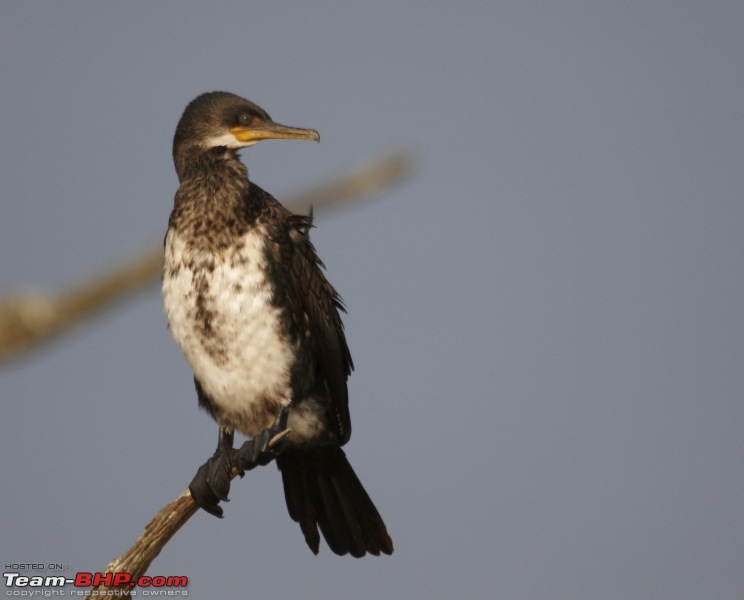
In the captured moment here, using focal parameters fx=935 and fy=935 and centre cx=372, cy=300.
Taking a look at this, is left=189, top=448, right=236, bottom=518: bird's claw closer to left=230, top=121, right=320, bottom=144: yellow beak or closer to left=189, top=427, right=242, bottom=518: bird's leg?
left=189, top=427, right=242, bottom=518: bird's leg

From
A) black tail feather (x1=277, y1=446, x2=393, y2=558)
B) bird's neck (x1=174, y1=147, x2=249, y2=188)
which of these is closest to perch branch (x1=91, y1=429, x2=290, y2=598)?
black tail feather (x1=277, y1=446, x2=393, y2=558)

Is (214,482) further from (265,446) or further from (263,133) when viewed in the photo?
(263,133)

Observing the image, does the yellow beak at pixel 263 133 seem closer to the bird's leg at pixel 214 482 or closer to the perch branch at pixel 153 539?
the perch branch at pixel 153 539

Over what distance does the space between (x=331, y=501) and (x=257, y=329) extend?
1189 millimetres

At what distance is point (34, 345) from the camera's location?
1.34 meters

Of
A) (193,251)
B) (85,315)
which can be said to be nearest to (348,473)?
(193,251)

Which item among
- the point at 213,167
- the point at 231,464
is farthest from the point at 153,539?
the point at 213,167

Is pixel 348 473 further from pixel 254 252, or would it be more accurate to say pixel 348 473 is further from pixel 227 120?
pixel 227 120

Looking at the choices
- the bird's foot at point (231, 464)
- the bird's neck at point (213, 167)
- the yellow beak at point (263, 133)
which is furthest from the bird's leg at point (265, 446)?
the yellow beak at point (263, 133)

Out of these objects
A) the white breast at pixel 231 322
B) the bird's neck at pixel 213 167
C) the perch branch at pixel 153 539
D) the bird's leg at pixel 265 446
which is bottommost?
the perch branch at pixel 153 539

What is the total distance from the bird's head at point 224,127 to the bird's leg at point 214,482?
5.32 feet

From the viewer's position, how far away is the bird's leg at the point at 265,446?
15.3 feet

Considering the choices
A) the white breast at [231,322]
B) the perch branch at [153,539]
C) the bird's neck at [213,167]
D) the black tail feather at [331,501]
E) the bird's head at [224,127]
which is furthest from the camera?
the black tail feather at [331,501]

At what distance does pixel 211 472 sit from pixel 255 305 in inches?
36.2
